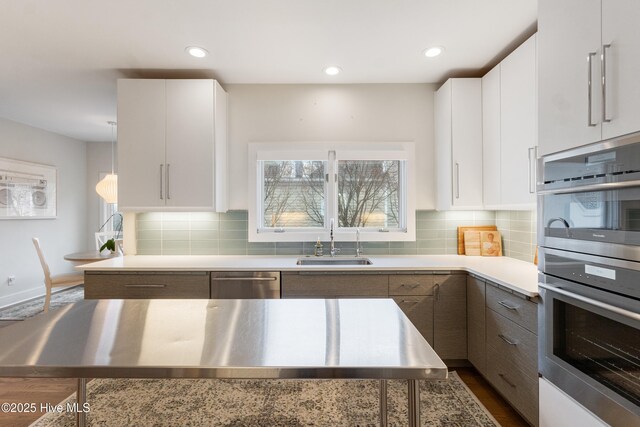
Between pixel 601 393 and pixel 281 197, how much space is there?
2.55m

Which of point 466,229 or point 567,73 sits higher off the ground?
point 567,73

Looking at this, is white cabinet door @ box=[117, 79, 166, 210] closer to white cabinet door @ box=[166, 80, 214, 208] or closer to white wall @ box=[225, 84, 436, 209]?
white cabinet door @ box=[166, 80, 214, 208]

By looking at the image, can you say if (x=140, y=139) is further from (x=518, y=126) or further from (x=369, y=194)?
(x=518, y=126)

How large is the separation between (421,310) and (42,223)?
5.53 metres

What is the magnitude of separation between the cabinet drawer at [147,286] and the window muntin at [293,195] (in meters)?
0.89

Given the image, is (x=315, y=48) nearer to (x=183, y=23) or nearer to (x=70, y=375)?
(x=183, y=23)

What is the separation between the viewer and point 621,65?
Result: 123 cm

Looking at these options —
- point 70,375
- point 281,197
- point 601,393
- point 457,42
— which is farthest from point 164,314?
point 457,42

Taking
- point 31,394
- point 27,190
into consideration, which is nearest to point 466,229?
point 31,394

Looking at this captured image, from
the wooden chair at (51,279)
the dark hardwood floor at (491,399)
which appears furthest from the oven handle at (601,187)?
the wooden chair at (51,279)

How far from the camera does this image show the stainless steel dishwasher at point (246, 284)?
2533 millimetres

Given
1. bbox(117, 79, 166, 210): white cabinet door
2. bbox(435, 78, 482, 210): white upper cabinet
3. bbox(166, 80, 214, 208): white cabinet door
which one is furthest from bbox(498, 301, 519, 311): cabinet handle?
bbox(117, 79, 166, 210): white cabinet door

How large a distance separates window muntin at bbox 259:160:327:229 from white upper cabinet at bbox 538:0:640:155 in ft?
6.30

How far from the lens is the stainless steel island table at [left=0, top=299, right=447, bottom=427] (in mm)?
887
